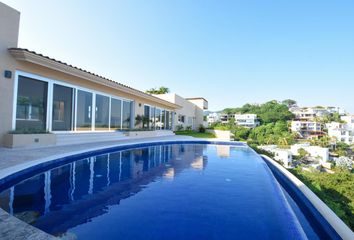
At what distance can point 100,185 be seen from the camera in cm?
467

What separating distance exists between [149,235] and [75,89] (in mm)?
9541

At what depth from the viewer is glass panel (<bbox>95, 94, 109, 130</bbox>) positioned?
11828 mm

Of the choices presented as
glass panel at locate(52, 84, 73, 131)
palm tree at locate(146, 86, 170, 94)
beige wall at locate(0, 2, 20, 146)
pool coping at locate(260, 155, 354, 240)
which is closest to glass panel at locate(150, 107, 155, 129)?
glass panel at locate(52, 84, 73, 131)

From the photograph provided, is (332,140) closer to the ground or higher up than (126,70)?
closer to the ground

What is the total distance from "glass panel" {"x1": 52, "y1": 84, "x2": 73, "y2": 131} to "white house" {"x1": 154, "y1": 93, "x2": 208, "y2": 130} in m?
13.7

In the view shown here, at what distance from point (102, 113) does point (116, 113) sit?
1.44 m

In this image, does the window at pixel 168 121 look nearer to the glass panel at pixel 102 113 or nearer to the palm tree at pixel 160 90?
the glass panel at pixel 102 113

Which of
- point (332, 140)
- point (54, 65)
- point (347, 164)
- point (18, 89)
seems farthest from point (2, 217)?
point (332, 140)

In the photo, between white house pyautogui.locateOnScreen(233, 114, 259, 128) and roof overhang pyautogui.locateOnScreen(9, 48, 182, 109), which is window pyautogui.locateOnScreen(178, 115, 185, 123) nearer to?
roof overhang pyautogui.locateOnScreen(9, 48, 182, 109)

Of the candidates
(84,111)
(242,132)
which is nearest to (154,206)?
(84,111)

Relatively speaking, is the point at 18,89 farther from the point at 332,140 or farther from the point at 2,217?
the point at 332,140

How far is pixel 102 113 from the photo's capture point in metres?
12.3

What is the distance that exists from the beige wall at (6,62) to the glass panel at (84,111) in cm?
325

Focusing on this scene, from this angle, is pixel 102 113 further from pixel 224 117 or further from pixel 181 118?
pixel 224 117
